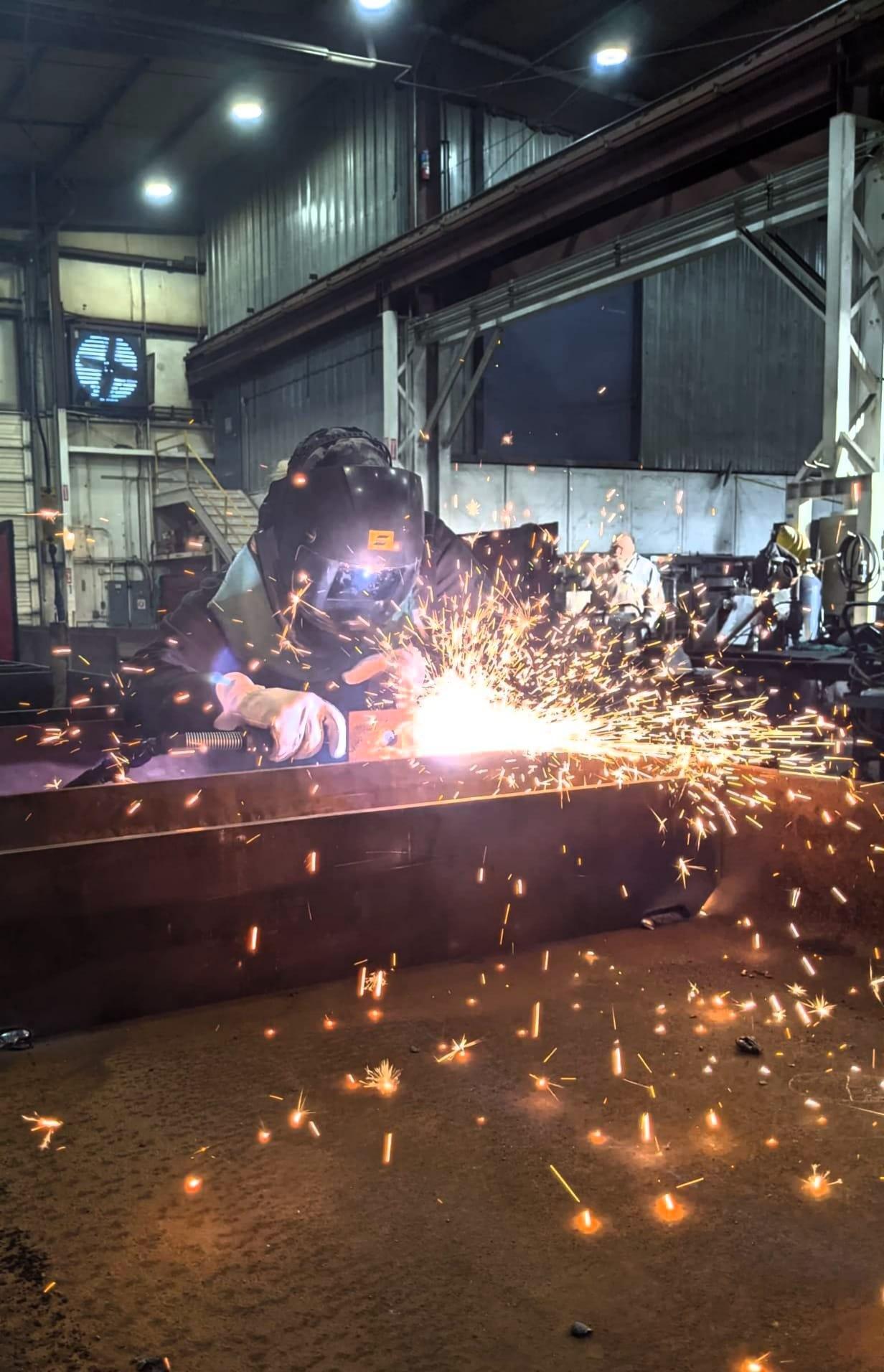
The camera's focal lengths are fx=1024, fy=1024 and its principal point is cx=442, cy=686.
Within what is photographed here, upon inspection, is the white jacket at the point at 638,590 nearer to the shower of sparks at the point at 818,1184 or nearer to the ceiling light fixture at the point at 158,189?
the shower of sparks at the point at 818,1184

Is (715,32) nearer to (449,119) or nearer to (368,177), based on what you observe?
(449,119)

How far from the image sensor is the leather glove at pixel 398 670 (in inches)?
137

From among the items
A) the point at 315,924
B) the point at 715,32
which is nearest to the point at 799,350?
the point at 715,32

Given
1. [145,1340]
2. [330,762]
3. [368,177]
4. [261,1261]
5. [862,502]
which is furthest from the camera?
[368,177]

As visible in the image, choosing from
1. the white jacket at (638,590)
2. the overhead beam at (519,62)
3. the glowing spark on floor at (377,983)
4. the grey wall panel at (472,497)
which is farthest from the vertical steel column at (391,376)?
the glowing spark on floor at (377,983)

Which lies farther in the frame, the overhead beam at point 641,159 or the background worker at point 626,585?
the background worker at point 626,585

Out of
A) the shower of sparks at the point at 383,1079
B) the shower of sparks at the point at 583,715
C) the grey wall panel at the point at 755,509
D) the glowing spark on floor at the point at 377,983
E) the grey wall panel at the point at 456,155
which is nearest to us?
the shower of sparks at the point at 383,1079

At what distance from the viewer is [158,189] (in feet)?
53.1

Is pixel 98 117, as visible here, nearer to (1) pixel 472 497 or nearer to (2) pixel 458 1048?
(1) pixel 472 497

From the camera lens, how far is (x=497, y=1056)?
2.05 metres

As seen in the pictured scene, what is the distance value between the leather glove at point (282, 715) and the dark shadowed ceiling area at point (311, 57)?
9.04 meters

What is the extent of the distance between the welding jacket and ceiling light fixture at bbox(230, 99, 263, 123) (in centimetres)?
1220

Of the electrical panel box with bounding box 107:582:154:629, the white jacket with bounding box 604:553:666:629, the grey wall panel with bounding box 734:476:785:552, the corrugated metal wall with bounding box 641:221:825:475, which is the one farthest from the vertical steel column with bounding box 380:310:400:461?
the electrical panel box with bounding box 107:582:154:629

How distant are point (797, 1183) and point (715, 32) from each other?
41.5 feet
